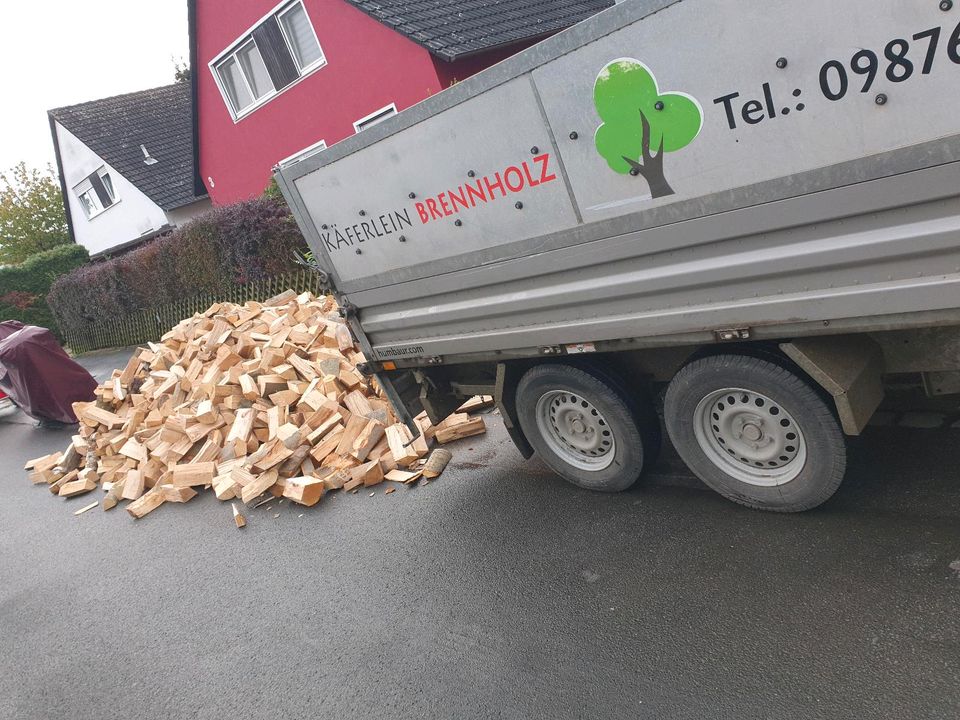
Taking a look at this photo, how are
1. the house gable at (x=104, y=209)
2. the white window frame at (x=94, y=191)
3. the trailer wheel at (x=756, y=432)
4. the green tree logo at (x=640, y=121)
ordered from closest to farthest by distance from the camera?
the green tree logo at (x=640, y=121) → the trailer wheel at (x=756, y=432) → the house gable at (x=104, y=209) → the white window frame at (x=94, y=191)

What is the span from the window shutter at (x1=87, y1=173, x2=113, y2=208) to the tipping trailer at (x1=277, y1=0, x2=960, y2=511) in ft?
88.6

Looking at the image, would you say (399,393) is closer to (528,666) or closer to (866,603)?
(528,666)

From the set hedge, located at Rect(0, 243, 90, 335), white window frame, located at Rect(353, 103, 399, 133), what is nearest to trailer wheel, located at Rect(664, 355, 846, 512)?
white window frame, located at Rect(353, 103, 399, 133)

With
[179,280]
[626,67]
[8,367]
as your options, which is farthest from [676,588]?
[179,280]

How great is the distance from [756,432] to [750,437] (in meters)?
0.05

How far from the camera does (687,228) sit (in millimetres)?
3080

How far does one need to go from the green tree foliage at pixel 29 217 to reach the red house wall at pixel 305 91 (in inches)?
849

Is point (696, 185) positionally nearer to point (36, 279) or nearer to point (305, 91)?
point (305, 91)

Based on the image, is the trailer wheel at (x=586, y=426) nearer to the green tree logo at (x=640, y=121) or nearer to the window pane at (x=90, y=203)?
the green tree logo at (x=640, y=121)

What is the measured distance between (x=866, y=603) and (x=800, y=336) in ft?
4.09

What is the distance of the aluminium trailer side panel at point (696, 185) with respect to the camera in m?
2.44

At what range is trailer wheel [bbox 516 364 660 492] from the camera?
4.10 metres

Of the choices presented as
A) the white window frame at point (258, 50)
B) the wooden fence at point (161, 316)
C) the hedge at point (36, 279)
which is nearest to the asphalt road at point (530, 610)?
the wooden fence at point (161, 316)

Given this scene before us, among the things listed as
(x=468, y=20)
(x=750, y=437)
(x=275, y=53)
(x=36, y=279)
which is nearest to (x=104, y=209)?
(x=36, y=279)
